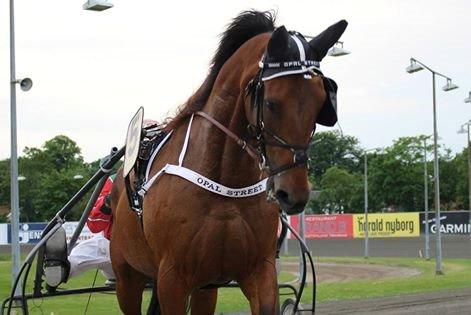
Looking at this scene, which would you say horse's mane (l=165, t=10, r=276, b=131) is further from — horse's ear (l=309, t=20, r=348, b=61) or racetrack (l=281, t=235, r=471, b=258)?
racetrack (l=281, t=235, r=471, b=258)

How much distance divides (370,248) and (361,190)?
38749 mm

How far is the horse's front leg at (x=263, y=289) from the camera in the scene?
4.14 m

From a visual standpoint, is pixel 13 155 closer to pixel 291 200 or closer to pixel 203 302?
pixel 203 302

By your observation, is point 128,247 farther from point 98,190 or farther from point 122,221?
point 98,190

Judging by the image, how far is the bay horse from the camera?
11.9 ft

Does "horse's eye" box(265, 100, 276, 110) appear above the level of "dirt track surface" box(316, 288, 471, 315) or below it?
above

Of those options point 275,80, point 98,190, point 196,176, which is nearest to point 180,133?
point 196,176

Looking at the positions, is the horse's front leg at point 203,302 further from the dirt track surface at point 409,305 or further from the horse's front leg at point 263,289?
the dirt track surface at point 409,305

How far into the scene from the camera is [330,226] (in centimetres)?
5303

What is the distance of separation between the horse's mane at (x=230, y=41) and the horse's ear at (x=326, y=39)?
0.57 meters

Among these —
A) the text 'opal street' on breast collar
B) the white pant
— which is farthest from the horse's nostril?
the white pant

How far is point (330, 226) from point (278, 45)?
49.9 m

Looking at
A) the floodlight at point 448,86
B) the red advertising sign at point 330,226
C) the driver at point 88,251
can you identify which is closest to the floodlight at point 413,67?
the floodlight at point 448,86

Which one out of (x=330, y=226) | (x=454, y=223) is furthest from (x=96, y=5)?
(x=330, y=226)
